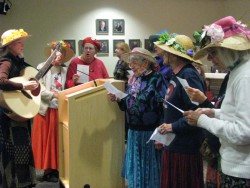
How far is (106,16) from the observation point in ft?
18.2

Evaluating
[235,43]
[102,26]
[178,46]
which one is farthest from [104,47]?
[235,43]

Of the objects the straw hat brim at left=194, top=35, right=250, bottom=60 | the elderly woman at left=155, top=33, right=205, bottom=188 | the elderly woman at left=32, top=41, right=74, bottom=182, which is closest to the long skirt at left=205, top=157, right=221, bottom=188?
the elderly woman at left=155, top=33, right=205, bottom=188

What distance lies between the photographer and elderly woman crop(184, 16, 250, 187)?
1319 mm

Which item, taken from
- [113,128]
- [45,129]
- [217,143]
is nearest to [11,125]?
[45,129]

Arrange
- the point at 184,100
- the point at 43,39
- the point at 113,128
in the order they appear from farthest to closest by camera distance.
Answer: the point at 43,39 < the point at 113,128 < the point at 184,100

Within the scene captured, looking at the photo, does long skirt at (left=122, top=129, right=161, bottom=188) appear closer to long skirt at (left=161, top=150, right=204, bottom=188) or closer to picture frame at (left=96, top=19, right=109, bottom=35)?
A: long skirt at (left=161, top=150, right=204, bottom=188)

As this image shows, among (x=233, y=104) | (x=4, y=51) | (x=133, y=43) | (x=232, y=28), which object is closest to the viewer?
(x=233, y=104)

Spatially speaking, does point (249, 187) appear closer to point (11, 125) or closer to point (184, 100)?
point (184, 100)

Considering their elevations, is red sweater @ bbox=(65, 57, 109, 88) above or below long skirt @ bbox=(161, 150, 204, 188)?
above

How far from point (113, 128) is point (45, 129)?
0.93 meters

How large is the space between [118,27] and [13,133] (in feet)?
11.0

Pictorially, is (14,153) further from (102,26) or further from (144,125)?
(102,26)

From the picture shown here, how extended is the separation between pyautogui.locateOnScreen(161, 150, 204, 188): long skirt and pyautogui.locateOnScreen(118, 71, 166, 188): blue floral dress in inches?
18.4

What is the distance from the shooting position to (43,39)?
5273 millimetres
